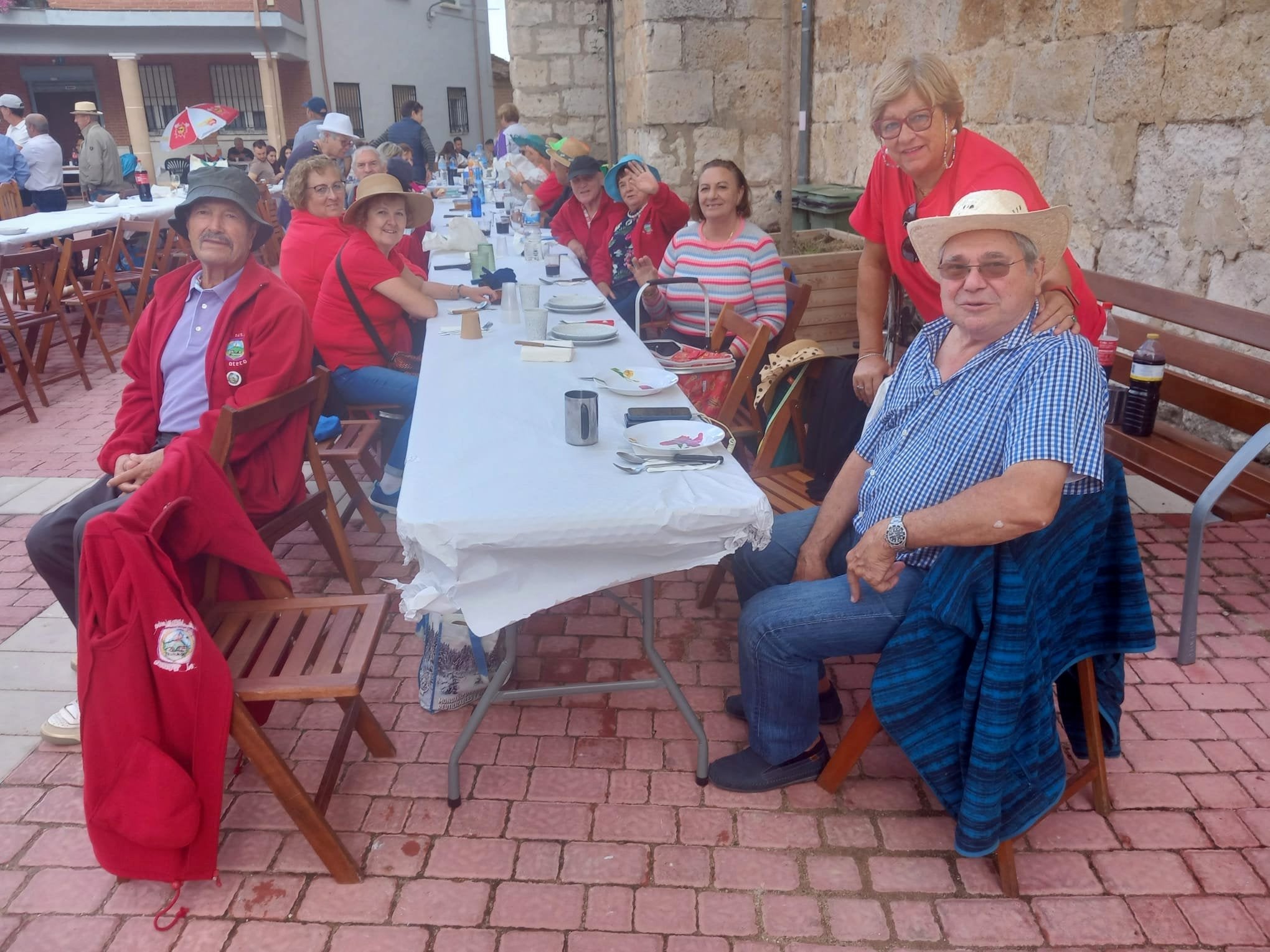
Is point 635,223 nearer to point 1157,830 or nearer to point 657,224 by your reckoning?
point 657,224

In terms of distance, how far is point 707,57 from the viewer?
7199mm

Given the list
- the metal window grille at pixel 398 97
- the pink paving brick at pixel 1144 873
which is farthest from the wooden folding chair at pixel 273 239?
the metal window grille at pixel 398 97

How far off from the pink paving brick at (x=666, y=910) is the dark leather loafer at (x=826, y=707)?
0.62 meters

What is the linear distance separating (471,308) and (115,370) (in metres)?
3.55

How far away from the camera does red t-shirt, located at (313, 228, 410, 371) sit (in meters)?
3.69

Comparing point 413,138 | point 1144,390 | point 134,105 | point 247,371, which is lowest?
point 1144,390

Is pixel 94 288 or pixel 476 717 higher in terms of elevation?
pixel 94 288

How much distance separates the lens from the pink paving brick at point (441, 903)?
1.89 m

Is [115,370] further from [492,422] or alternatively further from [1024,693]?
[1024,693]

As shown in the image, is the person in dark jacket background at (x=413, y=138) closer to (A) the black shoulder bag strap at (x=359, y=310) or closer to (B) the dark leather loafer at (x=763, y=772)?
(A) the black shoulder bag strap at (x=359, y=310)

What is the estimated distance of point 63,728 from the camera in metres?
2.44

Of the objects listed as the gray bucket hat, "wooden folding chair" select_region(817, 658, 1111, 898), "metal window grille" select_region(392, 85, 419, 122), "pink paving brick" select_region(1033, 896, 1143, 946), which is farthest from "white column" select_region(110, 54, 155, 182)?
"pink paving brick" select_region(1033, 896, 1143, 946)

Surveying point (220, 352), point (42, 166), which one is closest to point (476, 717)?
point (220, 352)

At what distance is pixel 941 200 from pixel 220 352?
85.1 inches
